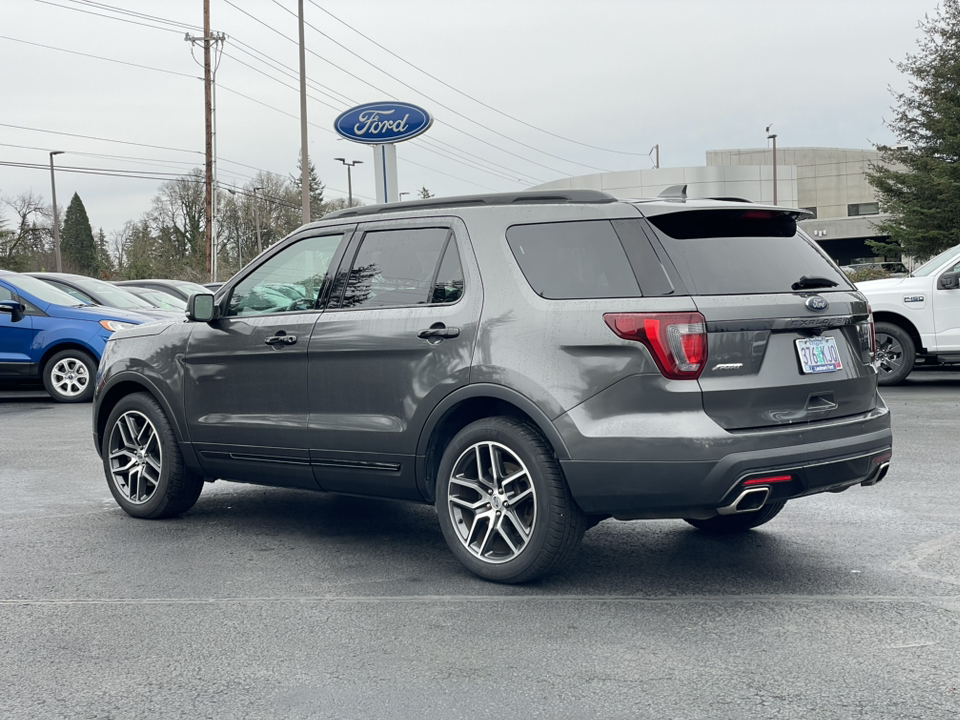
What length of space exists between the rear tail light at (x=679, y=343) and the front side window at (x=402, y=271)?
108 centimetres

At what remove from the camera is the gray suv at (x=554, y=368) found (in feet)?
14.6

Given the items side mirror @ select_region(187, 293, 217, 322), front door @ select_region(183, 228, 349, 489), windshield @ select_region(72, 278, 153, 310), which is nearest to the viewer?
front door @ select_region(183, 228, 349, 489)

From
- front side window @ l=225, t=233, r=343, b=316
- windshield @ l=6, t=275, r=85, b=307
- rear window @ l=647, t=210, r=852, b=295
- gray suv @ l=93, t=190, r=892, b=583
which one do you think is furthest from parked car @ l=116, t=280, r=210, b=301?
rear window @ l=647, t=210, r=852, b=295

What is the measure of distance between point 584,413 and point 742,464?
0.68m

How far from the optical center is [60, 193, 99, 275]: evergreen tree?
358 feet

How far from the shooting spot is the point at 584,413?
4559mm

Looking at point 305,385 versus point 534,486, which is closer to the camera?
point 534,486

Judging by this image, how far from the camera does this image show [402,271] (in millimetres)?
5371

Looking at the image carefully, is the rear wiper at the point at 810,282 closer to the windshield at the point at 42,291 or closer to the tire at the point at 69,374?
the tire at the point at 69,374

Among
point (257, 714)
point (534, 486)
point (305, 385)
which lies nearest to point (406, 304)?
point (305, 385)

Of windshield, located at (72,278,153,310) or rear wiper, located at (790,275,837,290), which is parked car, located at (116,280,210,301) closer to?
windshield, located at (72,278,153,310)

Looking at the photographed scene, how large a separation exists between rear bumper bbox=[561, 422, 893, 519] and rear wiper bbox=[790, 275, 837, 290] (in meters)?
0.71

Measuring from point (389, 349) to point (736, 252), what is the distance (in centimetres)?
170

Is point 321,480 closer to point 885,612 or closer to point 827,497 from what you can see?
point 885,612
